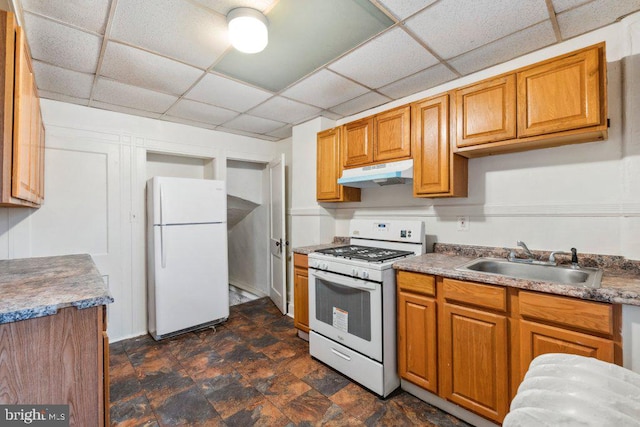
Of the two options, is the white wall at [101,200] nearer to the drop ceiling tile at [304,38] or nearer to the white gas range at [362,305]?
the drop ceiling tile at [304,38]

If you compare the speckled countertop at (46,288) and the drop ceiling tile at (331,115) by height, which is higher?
the drop ceiling tile at (331,115)

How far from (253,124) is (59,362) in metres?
2.79

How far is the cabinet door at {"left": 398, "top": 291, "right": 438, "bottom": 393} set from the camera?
189cm

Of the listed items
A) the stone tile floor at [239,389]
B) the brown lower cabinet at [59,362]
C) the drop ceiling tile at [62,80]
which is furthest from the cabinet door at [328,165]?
the brown lower cabinet at [59,362]

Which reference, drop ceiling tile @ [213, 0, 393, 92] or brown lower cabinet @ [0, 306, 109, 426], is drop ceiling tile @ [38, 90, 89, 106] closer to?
drop ceiling tile @ [213, 0, 393, 92]

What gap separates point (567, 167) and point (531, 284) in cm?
95

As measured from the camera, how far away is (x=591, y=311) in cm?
132

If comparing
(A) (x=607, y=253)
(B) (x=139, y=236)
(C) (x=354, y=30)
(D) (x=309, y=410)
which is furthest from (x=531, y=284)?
(B) (x=139, y=236)

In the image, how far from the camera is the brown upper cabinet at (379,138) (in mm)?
2416

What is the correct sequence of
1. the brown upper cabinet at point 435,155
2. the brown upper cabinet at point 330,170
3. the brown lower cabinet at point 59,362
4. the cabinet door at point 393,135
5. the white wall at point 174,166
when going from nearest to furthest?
the brown lower cabinet at point 59,362 → the brown upper cabinet at point 435,155 → the cabinet door at point 393,135 → the brown upper cabinet at point 330,170 → the white wall at point 174,166

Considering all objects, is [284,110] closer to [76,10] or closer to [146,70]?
[146,70]

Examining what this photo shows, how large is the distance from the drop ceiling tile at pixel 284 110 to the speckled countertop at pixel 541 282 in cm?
181

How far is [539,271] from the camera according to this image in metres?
1.88

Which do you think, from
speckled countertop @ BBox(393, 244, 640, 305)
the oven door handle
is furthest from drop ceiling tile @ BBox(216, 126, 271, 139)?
speckled countertop @ BBox(393, 244, 640, 305)
